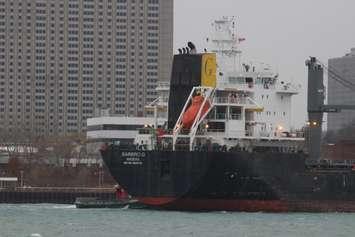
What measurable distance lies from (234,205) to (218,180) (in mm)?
1981

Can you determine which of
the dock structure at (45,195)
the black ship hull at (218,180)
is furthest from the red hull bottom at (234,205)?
the dock structure at (45,195)

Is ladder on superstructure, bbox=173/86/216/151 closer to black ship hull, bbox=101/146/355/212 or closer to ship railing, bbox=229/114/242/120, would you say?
ship railing, bbox=229/114/242/120

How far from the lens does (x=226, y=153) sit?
2992 inches

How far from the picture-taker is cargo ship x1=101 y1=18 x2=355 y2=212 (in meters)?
76.2

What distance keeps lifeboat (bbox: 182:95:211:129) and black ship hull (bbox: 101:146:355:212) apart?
3.22 metres

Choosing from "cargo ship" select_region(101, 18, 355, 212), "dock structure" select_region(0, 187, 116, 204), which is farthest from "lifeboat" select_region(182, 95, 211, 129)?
"dock structure" select_region(0, 187, 116, 204)

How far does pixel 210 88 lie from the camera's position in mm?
80312

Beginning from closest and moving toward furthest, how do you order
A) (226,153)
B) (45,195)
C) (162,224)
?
1. (162,224)
2. (226,153)
3. (45,195)

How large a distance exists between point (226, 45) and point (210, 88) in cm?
565

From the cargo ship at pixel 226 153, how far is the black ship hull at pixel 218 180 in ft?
0.19

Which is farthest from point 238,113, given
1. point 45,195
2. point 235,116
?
point 45,195

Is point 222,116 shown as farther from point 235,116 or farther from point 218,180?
point 218,180

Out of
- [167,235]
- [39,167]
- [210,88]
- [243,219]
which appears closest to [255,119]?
[210,88]

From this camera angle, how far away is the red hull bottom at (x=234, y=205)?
7656 centimetres
